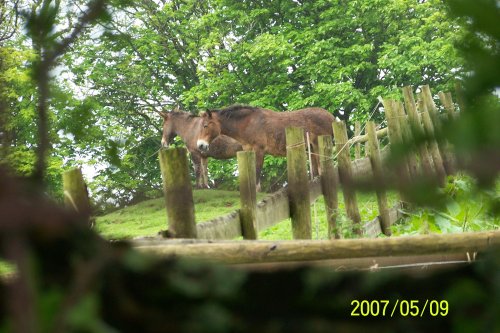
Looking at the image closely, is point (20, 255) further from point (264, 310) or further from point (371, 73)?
point (371, 73)

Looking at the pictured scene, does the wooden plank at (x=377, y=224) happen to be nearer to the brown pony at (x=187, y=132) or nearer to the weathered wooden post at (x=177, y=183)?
the weathered wooden post at (x=177, y=183)

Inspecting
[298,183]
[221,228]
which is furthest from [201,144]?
[221,228]

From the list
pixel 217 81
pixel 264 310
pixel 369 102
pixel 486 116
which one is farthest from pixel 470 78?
pixel 217 81

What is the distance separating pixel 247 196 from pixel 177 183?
1579mm

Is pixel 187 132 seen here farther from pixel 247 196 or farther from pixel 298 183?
pixel 247 196

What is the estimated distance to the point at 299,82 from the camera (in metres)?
21.4

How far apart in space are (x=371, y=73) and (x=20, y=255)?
68.7 feet

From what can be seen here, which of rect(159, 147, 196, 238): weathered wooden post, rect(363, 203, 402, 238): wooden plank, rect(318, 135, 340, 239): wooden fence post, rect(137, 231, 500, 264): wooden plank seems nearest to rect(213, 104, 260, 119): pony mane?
rect(363, 203, 402, 238): wooden plank

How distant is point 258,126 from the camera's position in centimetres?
1226

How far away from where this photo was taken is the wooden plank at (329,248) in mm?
1979

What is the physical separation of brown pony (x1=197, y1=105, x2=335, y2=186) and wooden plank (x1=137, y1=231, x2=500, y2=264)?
922cm

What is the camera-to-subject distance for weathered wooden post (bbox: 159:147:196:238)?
2879 mm

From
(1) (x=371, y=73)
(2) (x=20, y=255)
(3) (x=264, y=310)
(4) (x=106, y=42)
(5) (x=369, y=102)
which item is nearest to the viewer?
(2) (x=20, y=255)

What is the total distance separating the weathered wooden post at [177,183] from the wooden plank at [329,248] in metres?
0.65
